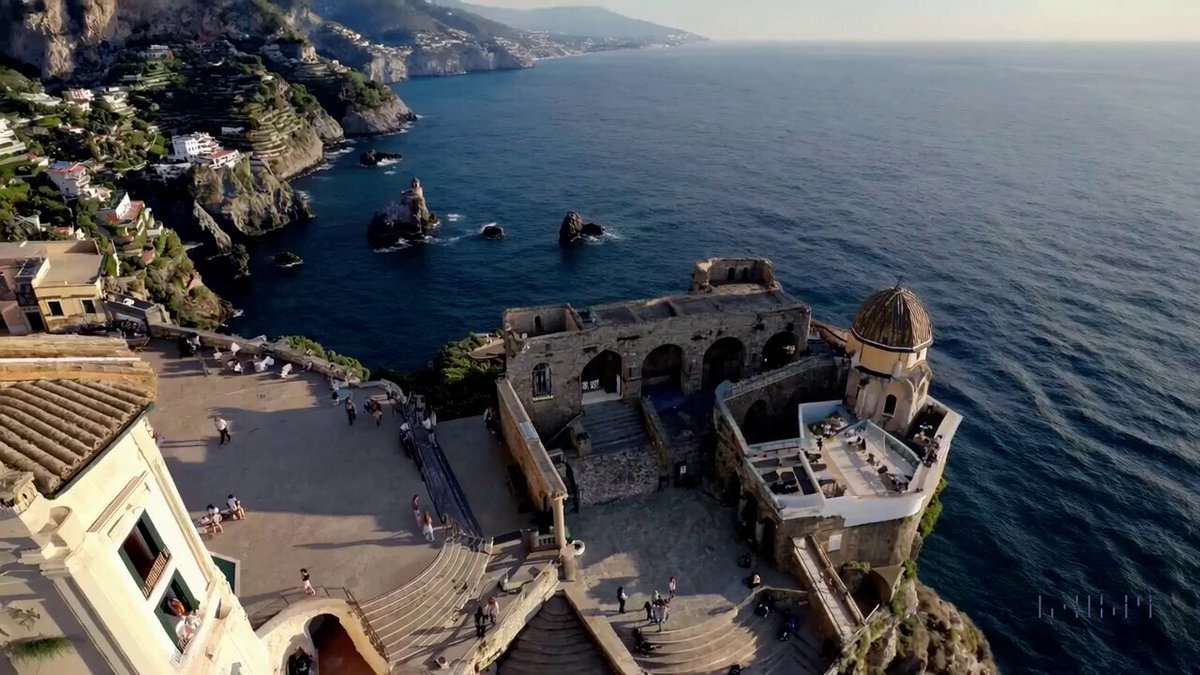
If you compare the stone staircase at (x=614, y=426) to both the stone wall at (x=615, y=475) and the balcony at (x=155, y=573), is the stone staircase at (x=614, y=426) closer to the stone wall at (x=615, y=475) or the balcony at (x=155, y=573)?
the stone wall at (x=615, y=475)

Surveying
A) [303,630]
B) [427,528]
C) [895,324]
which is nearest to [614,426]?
[427,528]

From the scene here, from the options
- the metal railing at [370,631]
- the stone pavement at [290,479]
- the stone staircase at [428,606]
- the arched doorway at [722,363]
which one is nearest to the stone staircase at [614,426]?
the arched doorway at [722,363]

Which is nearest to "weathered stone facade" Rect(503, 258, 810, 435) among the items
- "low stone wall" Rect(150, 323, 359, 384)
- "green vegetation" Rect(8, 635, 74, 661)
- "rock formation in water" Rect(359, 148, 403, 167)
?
"low stone wall" Rect(150, 323, 359, 384)

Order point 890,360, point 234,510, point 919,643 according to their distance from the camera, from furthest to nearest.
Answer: point 890,360
point 919,643
point 234,510

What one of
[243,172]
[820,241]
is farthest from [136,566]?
[243,172]

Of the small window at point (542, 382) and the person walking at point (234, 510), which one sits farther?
the small window at point (542, 382)

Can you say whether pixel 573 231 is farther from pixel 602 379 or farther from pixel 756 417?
pixel 756 417

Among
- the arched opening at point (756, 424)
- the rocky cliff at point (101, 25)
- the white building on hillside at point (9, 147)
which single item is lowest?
the arched opening at point (756, 424)

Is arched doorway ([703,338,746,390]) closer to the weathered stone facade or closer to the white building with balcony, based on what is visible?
the weathered stone facade
